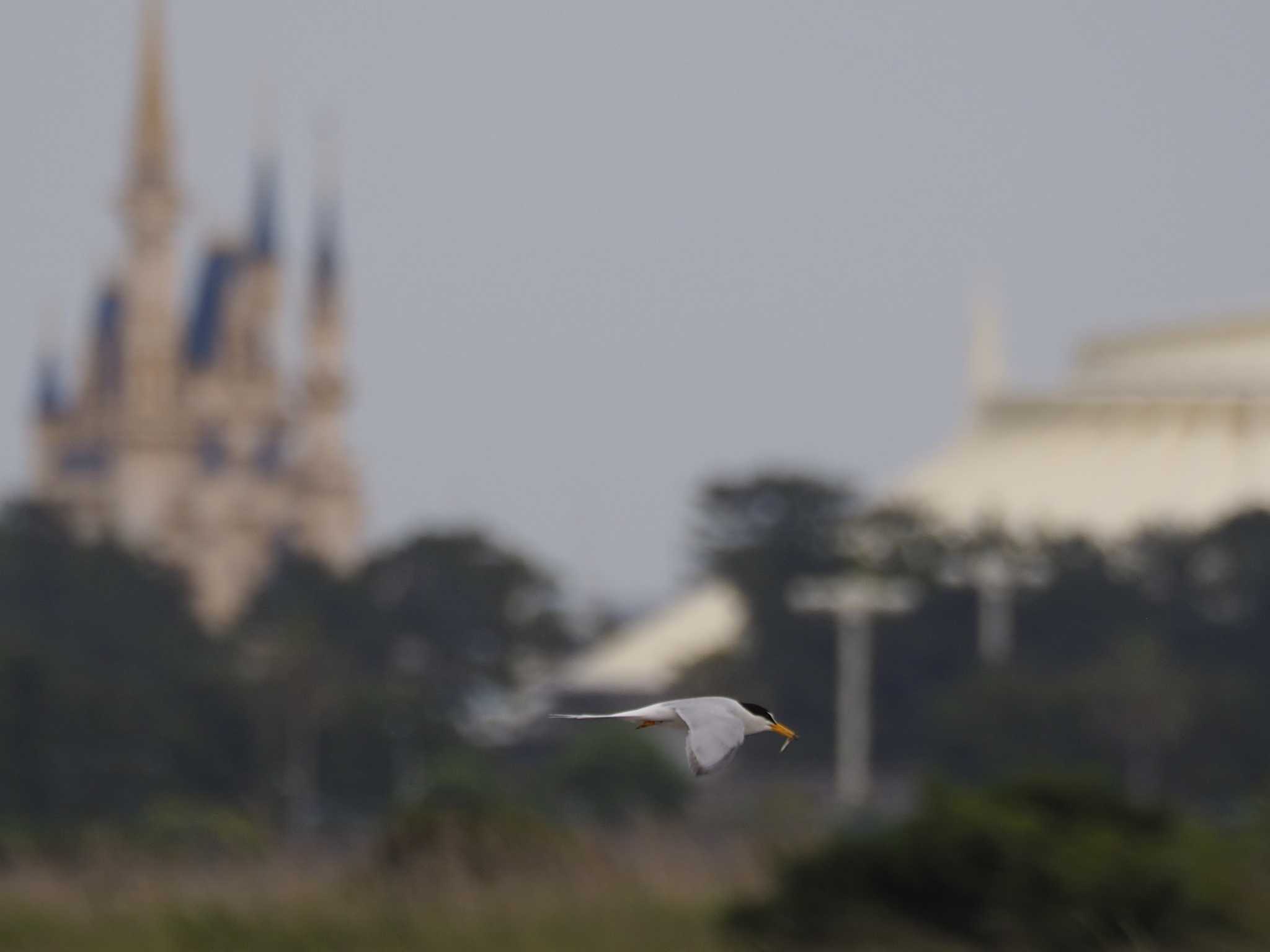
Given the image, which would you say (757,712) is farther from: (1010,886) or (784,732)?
(1010,886)

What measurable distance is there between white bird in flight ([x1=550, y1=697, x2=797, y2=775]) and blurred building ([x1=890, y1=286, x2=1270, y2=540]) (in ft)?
248

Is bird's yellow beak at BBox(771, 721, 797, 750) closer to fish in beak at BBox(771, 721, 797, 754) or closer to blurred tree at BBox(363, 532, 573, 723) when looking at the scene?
fish in beak at BBox(771, 721, 797, 754)

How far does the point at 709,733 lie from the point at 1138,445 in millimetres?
84231

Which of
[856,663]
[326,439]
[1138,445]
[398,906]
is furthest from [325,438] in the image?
[398,906]

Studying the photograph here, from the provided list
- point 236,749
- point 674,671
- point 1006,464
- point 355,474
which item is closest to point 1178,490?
point 1006,464

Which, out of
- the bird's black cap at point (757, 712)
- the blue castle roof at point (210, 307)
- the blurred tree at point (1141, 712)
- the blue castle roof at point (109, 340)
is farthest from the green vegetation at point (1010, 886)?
the blue castle roof at point (109, 340)

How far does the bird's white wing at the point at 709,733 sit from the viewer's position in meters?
6.99

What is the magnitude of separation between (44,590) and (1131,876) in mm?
59028

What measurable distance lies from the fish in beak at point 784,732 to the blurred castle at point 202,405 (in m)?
111

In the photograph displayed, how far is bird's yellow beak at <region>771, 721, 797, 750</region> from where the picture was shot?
6.96 meters

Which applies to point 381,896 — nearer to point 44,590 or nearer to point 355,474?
point 44,590

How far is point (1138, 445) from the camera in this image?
297 feet

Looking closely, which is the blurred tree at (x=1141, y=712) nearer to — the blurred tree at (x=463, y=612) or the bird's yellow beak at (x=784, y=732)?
the blurred tree at (x=463, y=612)

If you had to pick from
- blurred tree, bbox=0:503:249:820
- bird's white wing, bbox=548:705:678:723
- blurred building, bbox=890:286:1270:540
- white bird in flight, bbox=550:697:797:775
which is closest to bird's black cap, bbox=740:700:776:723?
white bird in flight, bbox=550:697:797:775
